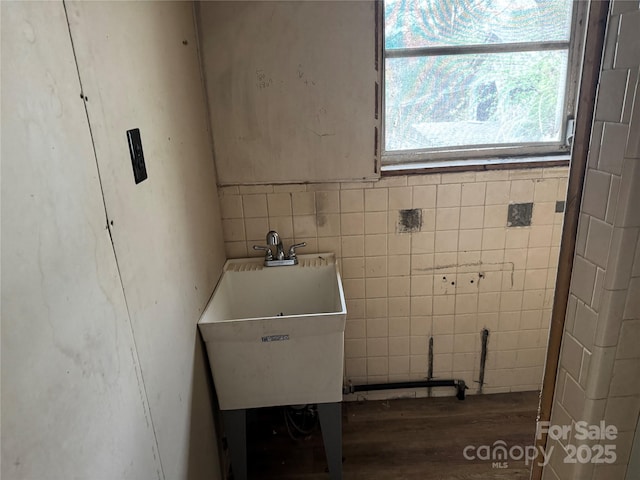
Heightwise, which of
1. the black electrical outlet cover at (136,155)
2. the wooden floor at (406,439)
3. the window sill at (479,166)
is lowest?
the wooden floor at (406,439)

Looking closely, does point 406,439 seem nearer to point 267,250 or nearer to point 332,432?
point 332,432

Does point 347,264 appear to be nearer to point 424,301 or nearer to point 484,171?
point 424,301

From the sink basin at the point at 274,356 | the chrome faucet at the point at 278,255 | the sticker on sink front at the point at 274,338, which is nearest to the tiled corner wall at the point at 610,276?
the sink basin at the point at 274,356

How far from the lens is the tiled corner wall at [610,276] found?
2.90 feet

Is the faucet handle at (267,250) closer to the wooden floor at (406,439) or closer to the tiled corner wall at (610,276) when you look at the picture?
the wooden floor at (406,439)

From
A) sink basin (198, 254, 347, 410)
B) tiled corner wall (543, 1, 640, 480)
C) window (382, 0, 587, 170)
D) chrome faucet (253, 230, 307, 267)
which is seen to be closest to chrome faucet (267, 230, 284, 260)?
chrome faucet (253, 230, 307, 267)

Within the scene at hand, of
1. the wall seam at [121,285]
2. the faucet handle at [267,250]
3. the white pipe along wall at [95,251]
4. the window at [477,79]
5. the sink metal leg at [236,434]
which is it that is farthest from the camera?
the faucet handle at [267,250]

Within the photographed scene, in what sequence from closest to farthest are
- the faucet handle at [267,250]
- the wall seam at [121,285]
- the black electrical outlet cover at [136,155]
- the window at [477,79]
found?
1. the wall seam at [121,285]
2. the black electrical outlet cover at [136,155]
3. the window at [477,79]
4. the faucet handle at [267,250]

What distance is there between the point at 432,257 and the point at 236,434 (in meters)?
1.17

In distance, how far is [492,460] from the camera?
1.89 m

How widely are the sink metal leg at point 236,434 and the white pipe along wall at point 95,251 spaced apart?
18 centimetres

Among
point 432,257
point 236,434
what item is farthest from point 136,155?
point 432,257

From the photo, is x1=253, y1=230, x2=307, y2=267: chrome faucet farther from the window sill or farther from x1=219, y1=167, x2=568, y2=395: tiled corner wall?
the window sill

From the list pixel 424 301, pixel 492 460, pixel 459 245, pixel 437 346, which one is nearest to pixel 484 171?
pixel 459 245
